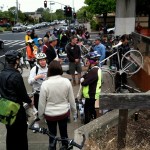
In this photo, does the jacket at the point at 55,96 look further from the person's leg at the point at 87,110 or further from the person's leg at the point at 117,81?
the person's leg at the point at 117,81

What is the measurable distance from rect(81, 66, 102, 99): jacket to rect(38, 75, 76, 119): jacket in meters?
1.22

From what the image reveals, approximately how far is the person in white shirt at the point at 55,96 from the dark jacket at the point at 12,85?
0.98 feet

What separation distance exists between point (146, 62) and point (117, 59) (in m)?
2.25

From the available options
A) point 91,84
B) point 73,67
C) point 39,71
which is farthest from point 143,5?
point 91,84

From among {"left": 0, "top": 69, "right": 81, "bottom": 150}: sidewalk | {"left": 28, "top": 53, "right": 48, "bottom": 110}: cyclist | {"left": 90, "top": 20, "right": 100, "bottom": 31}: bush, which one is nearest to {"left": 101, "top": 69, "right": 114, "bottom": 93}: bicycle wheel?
{"left": 0, "top": 69, "right": 81, "bottom": 150}: sidewalk

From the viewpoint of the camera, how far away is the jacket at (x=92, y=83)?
595 centimetres

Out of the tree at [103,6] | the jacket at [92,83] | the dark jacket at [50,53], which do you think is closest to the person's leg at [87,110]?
the jacket at [92,83]

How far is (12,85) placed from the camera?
4.57 metres

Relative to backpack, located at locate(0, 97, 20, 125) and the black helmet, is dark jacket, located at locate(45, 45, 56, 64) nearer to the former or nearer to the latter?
the black helmet

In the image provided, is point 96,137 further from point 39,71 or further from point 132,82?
point 132,82

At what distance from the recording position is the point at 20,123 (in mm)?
4844

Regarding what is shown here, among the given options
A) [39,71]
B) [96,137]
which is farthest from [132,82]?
[96,137]

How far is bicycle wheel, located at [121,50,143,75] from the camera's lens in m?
9.49

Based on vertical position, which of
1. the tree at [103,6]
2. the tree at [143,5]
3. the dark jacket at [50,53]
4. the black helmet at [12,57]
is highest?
the tree at [103,6]
